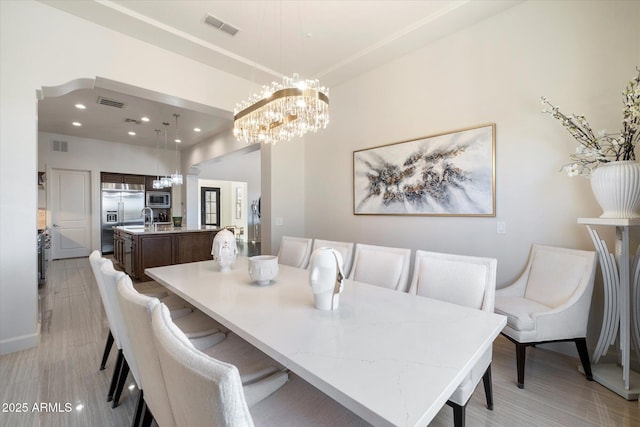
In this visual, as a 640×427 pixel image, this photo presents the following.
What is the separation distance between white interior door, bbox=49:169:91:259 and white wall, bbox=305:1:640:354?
7.56 m

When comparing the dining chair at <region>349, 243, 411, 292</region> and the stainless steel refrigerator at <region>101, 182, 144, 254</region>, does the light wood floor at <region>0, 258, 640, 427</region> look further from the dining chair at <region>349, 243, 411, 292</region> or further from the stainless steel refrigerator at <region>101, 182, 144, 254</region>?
the stainless steel refrigerator at <region>101, 182, 144, 254</region>

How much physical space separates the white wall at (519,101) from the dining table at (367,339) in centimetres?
160

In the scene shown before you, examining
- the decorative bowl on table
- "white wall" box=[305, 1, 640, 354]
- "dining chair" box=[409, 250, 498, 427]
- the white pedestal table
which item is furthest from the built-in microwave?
the white pedestal table

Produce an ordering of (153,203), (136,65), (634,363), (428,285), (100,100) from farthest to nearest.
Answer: (153,203) < (100,100) < (136,65) < (634,363) < (428,285)

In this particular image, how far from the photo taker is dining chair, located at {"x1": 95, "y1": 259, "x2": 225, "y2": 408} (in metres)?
1.42

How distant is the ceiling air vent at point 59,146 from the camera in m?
6.69

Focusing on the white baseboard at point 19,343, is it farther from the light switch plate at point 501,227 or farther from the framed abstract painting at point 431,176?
the light switch plate at point 501,227

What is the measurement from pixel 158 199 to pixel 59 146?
7.96 ft

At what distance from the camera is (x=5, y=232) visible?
2436mm

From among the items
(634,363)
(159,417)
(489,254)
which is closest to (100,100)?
(159,417)

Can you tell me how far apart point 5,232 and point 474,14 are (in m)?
4.64

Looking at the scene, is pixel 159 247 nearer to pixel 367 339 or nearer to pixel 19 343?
pixel 19 343

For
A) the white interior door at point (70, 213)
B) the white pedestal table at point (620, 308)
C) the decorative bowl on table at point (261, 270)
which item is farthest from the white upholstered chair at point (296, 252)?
the white interior door at point (70, 213)

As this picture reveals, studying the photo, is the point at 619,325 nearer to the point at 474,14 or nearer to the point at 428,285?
the point at 428,285
